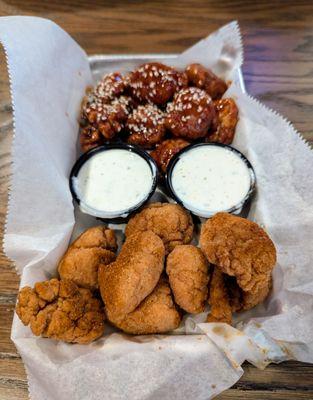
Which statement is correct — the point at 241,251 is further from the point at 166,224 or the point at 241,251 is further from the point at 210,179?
the point at 210,179

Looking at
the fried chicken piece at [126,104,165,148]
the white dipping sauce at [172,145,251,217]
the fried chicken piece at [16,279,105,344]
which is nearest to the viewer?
the fried chicken piece at [16,279,105,344]

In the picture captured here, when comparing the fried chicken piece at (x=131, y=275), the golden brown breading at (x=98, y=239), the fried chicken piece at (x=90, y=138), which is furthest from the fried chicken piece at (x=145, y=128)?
the fried chicken piece at (x=131, y=275)

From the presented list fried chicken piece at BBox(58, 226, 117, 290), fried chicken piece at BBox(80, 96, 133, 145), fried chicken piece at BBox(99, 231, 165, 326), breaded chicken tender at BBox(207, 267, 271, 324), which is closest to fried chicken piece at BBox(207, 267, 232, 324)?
breaded chicken tender at BBox(207, 267, 271, 324)

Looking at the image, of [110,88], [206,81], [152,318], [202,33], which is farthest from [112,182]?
[202,33]

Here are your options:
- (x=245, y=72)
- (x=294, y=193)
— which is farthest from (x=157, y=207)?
(x=245, y=72)

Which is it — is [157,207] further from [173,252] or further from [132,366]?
[132,366]

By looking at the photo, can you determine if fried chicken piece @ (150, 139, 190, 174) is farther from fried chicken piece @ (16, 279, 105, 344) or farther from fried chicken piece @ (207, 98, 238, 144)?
fried chicken piece @ (16, 279, 105, 344)

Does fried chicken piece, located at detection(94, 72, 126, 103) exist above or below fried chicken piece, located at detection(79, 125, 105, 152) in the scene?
above
